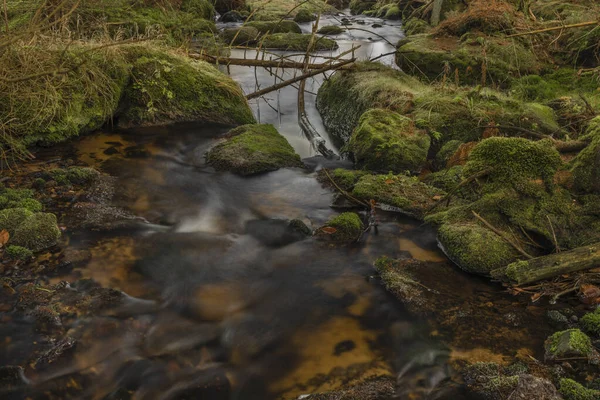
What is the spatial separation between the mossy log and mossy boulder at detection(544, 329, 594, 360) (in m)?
0.80

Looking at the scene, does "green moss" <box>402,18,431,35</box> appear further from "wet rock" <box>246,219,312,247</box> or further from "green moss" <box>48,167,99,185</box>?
"green moss" <box>48,167,99,185</box>

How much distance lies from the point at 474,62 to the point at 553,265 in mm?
8229

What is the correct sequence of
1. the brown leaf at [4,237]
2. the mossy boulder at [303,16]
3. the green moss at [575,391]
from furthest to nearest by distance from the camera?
the mossy boulder at [303,16] < the brown leaf at [4,237] < the green moss at [575,391]

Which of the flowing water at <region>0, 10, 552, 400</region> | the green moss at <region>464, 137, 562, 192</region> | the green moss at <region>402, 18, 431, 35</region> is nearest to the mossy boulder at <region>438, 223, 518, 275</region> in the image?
the flowing water at <region>0, 10, 552, 400</region>

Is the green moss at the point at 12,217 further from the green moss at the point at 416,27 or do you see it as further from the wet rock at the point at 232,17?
the wet rock at the point at 232,17

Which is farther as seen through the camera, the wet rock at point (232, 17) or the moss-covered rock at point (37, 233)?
the wet rock at point (232, 17)

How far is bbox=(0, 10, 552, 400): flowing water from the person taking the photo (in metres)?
3.66

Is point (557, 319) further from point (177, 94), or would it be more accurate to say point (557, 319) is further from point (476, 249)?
point (177, 94)

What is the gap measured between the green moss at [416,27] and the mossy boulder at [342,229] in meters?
13.3

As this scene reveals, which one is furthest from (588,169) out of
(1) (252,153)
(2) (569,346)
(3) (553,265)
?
(1) (252,153)

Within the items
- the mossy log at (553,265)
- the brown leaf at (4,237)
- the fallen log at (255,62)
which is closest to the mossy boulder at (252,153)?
the fallen log at (255,62)

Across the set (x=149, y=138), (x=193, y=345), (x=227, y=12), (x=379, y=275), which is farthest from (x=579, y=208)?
(x=227, y=12)

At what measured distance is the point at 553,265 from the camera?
182 inches

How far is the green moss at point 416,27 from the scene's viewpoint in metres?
17.3
